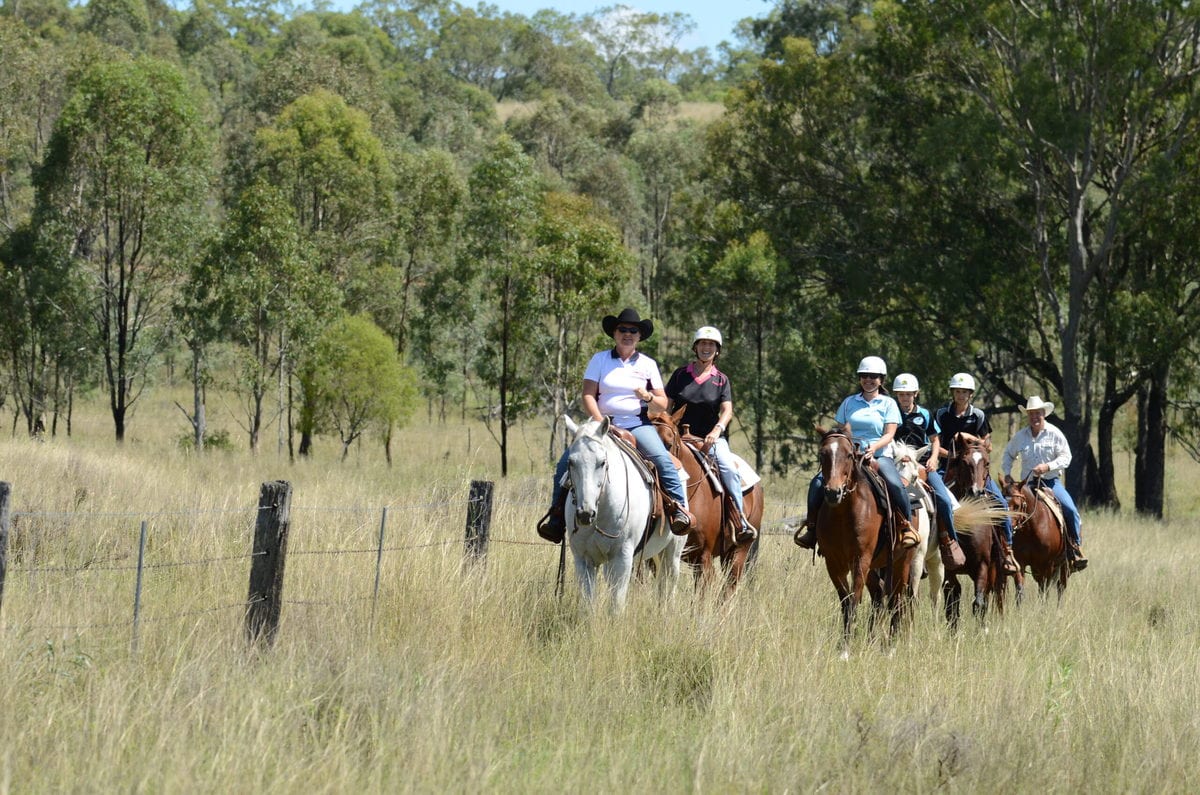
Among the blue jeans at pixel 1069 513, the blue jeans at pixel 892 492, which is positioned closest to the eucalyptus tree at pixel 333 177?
the blue jeans at pixel 1069 513

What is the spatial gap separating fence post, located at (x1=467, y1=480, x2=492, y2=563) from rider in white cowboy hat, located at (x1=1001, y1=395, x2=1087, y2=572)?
5.13 m

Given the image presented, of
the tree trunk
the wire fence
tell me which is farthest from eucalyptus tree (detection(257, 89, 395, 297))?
the wire fence

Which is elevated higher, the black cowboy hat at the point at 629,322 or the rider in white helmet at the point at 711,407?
the black cowboy hat at the point at 629,322

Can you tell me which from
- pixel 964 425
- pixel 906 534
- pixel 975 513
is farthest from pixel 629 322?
pixel 964 425

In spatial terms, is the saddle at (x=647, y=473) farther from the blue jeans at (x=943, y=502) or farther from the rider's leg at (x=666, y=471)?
Result: the blue jeans at (x=943, y=502)

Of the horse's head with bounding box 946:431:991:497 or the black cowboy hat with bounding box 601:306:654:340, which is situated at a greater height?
the black cowboy hat with bounding box 601:306:654:340

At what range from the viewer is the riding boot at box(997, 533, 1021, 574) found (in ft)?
40.6

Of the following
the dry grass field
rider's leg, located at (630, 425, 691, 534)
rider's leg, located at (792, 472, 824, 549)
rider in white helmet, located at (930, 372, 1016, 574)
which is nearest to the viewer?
the dry grass field

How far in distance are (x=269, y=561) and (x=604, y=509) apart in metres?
2.54

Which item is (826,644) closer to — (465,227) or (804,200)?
(804,200)

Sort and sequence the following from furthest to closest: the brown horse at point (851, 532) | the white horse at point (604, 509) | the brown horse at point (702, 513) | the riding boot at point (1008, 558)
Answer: the riding boot at point (1008, 558) < the brown horse at point (702, 513) < the brown horse at point (851, 532) < the white horse at point (604, 509)

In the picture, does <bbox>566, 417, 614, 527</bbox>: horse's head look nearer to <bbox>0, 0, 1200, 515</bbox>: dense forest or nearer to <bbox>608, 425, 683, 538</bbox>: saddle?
<bbox>608, 425, 683, 538</bbox>: saddle

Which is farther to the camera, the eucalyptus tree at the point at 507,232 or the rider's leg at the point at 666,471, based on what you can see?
the eucalyptus tree at the point at 507,232

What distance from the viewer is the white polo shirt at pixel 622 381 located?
10.4m
